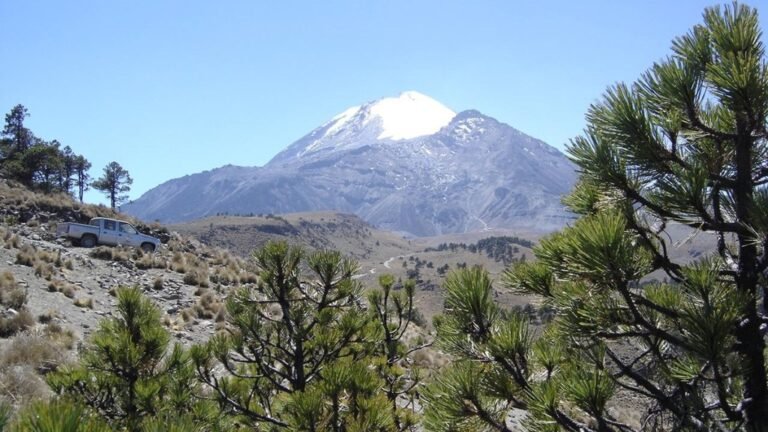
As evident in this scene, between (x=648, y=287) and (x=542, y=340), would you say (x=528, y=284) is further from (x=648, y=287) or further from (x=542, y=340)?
(x=648, y=287)

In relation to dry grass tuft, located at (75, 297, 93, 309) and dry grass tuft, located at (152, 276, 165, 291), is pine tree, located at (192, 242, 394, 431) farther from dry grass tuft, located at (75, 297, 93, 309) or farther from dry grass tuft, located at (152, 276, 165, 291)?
dry grass tuft, located at (152, 276, 165, 291)

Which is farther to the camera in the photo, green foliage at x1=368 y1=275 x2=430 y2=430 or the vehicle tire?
the vehicle tire

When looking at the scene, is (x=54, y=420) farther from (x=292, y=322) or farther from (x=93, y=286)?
(x=93, y=286)

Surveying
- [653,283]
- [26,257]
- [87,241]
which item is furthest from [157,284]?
[653,283]

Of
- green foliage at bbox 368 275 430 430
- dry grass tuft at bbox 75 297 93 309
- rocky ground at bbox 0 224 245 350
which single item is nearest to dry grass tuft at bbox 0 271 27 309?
rocky ground at bbox 0 224 245 350

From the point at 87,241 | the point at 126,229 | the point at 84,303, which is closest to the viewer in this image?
the point at 84,303

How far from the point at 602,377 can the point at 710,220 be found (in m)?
0.84

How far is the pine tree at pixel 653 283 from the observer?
199 cm

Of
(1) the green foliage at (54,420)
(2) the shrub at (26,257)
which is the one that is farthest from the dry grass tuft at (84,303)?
(1) the green foliage at (54,420)

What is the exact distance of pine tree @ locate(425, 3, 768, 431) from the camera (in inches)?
78.2

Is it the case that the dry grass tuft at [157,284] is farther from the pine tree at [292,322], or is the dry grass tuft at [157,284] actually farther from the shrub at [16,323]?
the pine tree at [292,322]

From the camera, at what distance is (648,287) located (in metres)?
Answer: 2.19

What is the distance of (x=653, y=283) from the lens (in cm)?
222

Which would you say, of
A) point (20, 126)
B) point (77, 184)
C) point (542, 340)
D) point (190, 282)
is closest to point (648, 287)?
point (542, 340)
